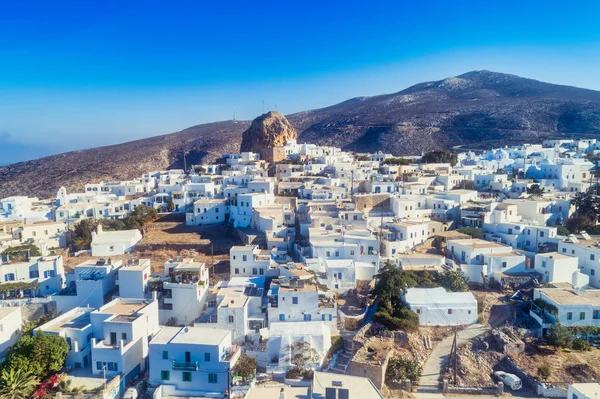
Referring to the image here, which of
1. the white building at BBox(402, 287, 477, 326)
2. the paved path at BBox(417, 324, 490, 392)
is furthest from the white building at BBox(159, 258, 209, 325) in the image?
the paved path at BBox(417, 324, 490, 392)

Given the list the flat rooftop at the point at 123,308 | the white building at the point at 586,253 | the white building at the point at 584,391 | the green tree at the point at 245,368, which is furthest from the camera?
the white building at the point at 586,253

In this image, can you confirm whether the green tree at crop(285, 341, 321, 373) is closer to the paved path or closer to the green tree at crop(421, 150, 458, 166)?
the paved path

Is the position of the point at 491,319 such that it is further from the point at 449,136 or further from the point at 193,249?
the point at 449,136

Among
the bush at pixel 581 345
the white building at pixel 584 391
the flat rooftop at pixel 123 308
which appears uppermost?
the flat rooftop at pixel 123 308

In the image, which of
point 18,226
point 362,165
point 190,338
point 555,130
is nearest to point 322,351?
point 190,338

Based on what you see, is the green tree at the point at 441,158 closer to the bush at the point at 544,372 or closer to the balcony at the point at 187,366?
the bush at the point at 544,372

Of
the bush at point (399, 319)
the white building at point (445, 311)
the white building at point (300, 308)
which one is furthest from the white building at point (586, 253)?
the white building at point (300, 308)

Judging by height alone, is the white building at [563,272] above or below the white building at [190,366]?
above

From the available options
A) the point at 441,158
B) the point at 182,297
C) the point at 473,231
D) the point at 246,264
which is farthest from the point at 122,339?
the point at 441,158
